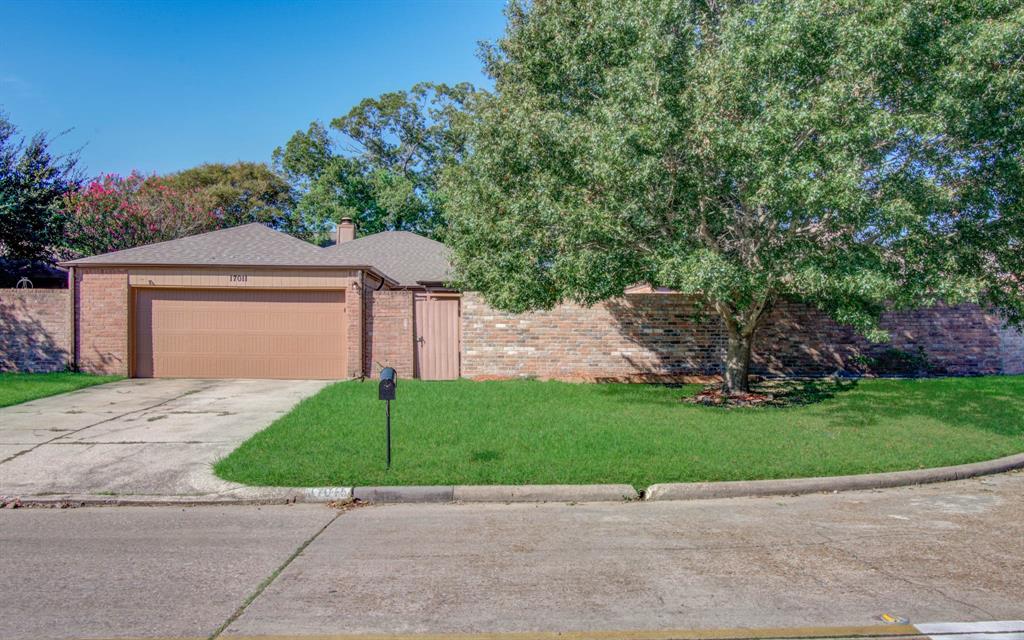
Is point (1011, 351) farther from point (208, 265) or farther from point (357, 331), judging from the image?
point (208, 265)

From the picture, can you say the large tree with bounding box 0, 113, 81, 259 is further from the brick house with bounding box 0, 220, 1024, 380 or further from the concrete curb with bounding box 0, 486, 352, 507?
the concrete curb with bounding box 0, 486, 352, 507

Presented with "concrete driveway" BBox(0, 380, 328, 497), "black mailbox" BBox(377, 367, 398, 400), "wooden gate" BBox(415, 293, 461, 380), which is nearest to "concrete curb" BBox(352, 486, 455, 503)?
"black mailbox" BBox(377, 367, 398, 400)

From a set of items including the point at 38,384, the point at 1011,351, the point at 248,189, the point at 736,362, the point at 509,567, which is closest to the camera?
the point at 509,567

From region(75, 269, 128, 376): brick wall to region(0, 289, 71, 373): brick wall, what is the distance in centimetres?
48

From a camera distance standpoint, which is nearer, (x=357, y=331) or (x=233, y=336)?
(x=357, y=331)

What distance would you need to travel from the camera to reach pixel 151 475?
24.5 feet

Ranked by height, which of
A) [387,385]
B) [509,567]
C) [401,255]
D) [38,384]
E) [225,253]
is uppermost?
[401,255]

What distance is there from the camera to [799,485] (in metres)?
7.04

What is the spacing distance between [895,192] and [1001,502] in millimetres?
4171

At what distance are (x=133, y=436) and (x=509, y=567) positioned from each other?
22.1 feet

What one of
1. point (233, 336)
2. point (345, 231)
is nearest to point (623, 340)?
point (233, 336)

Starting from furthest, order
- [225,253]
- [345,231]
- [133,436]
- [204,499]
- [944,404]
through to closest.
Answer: [345,231], [225,253], [944,404], [133,436], [204,499]

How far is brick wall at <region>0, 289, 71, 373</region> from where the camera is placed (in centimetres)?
1537

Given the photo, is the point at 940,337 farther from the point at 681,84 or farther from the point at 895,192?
the point at 681,84
